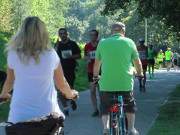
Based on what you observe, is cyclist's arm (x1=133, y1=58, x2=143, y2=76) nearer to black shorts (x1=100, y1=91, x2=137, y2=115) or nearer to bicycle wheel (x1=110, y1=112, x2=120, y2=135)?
black shorts (x1=100, y1=91, x2=137, y2=115)

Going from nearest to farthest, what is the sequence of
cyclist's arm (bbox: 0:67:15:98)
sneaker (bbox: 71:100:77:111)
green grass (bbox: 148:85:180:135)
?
1. cyclist's arm (bbox: 0:67:15:98)
2. green grass (bbox: 148:85:180:135)
3. sneaker (bbox: 71:100:77:111)

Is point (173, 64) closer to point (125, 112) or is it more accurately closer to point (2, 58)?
point (2, 58)

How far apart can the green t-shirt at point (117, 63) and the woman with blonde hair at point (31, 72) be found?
3404 millimetres

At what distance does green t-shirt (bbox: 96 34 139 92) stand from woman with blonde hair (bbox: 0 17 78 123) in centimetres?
340

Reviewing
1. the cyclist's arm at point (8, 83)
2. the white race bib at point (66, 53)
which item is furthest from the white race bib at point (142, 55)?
the cyclist's arm at point (8, 83)

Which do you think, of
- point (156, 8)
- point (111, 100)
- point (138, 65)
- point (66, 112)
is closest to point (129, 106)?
point (111, 100)

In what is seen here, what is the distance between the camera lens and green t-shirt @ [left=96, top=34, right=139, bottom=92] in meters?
8.63

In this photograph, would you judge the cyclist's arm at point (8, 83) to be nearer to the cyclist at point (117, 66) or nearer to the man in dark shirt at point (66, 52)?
the cyclist at point (117, 66)

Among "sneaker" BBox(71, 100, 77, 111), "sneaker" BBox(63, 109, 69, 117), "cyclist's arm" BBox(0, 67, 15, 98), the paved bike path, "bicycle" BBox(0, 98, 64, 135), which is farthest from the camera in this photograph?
"sneaker" BBox(71, 100, 77, 111)

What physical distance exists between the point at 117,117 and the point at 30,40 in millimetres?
3745

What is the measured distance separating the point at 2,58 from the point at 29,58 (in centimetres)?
2047

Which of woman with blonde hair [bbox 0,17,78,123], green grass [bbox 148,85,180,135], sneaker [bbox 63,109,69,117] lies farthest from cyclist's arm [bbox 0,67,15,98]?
sneaker [bbox 63,109,69,117]

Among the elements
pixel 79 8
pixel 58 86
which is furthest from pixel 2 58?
pixel 79 8

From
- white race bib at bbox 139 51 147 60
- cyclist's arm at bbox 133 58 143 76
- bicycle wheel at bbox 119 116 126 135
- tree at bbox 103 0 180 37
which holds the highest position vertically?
tree at bbox 103 0 180 37
